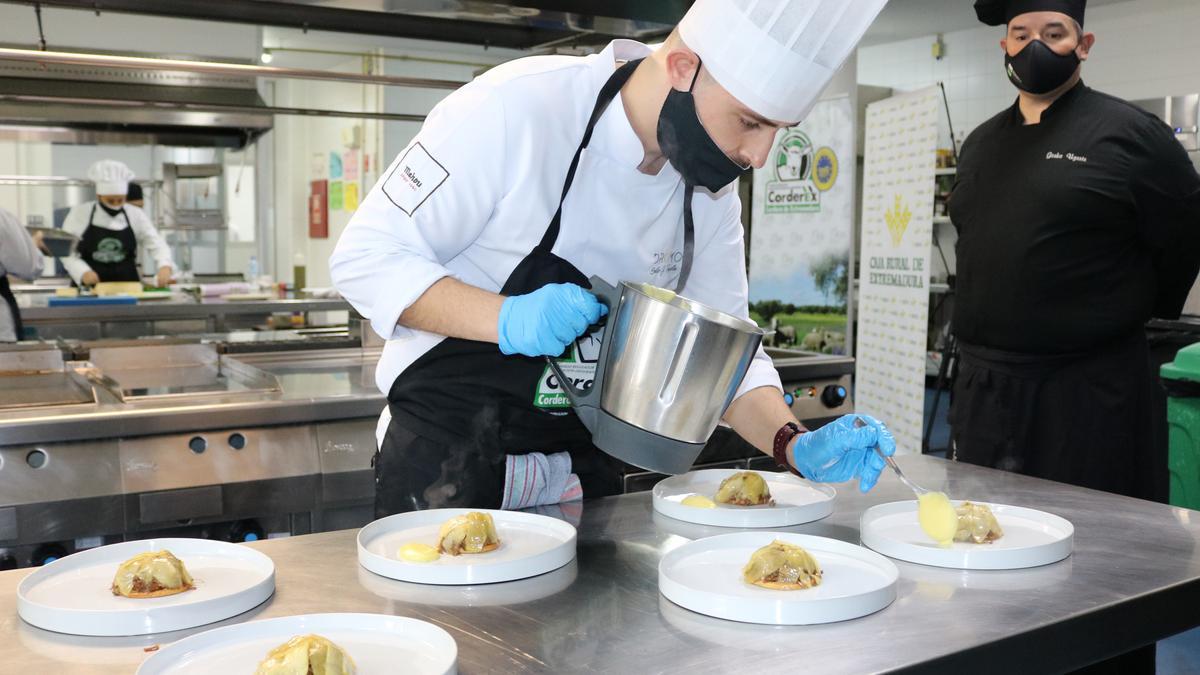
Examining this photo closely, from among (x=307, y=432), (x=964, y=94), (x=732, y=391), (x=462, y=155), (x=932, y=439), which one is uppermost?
(x=964, y=94)

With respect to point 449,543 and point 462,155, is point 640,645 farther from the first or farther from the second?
point 462,155

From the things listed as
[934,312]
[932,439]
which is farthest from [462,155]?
[934,312]

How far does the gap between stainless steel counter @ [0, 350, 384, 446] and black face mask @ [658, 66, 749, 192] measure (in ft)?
4.53

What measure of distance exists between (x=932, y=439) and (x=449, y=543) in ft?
20.6

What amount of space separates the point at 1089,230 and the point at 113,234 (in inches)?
243

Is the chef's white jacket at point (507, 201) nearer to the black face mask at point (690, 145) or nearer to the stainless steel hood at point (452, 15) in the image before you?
the black face mask at point (690, 145)

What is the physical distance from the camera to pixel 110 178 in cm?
686

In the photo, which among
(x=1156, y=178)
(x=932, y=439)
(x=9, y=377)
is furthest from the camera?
(x=932, y=439)

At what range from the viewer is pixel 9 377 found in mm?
2814

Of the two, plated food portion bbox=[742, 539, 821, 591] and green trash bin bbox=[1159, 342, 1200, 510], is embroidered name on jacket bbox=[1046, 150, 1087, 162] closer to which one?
green trash bin bbox=[1159, 342, 1200, 510]

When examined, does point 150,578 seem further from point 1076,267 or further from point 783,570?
point 1076,267

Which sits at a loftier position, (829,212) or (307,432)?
(829,212)

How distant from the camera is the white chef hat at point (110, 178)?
685cm

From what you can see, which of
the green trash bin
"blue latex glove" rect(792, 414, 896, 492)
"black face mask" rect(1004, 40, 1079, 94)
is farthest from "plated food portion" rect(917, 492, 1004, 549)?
the green trash bin
